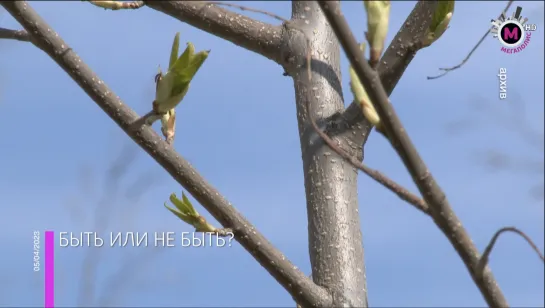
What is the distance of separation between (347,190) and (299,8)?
0.32m

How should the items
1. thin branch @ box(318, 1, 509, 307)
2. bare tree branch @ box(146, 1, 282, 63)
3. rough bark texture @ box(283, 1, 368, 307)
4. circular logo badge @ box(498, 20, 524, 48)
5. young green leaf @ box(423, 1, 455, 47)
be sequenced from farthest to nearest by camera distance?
1. circular logo badge @ box(498, 20, 524, 48)
2. bare tree branch @ box(146, 1, 282, 63)
3. rough bark texture @ box(283, 1, 368, 307)
4. young green leaf @ box(423, 1, 455, 47)
5. thin branch @ box(318, 1, 509, 307)

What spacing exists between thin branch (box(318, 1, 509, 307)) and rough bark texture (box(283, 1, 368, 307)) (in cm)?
28

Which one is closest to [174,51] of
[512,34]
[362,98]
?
[362,98]

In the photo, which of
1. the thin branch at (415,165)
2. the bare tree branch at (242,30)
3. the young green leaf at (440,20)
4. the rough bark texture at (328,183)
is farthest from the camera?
the bare tree branch at (242,30)

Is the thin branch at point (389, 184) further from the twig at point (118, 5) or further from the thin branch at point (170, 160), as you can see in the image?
the twig at point (118, 5)

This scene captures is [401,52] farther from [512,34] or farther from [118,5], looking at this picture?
[512,34]

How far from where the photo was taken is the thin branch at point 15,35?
1.05m

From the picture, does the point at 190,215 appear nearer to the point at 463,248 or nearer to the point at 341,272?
the point at 341,272

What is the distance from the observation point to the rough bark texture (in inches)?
37.9

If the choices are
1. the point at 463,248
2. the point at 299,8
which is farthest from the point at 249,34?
the point at 463,248

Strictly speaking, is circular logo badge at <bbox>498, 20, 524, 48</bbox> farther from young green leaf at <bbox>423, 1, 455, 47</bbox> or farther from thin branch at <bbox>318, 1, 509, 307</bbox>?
thin branch at <bbox>318, 1, 509, 307</bbox>

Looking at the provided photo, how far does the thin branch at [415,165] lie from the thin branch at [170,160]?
29 centimetres

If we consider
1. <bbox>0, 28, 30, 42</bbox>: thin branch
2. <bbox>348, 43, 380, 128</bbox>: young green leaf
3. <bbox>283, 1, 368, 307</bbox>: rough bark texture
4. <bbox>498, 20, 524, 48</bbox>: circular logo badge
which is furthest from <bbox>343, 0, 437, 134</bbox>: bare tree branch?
<bbox>498, 20, 524, 48</bbox>: circular logo badge

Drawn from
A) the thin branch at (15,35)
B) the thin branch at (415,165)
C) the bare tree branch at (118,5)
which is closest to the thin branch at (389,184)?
the thin branch at (415,165)
